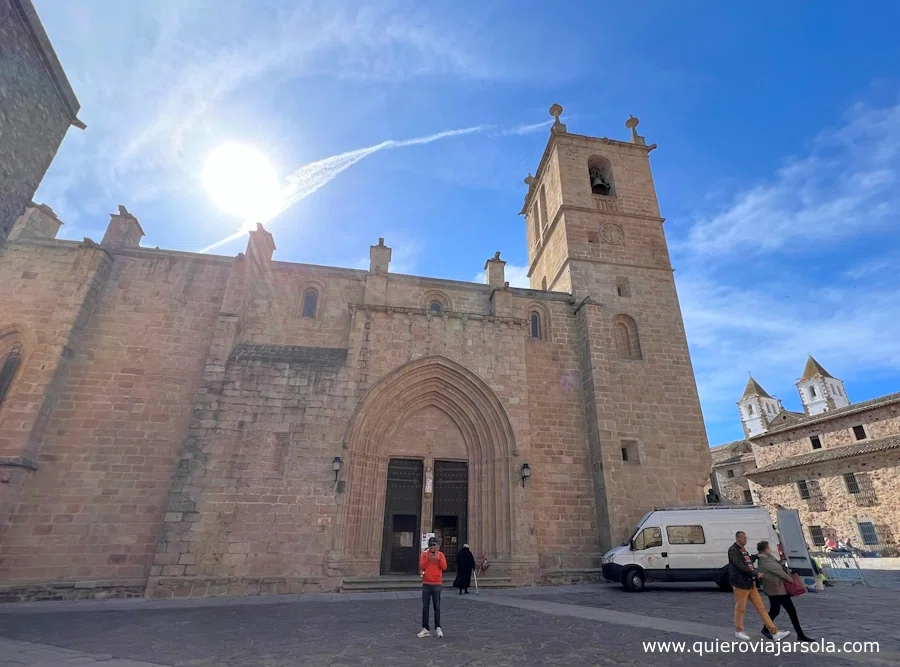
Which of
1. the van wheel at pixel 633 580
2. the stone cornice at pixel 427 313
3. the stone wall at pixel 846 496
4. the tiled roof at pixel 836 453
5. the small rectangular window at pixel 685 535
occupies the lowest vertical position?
the van wheel at pixel 633 580

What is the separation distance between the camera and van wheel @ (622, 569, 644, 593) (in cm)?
1063

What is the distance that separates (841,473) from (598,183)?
2146 cm

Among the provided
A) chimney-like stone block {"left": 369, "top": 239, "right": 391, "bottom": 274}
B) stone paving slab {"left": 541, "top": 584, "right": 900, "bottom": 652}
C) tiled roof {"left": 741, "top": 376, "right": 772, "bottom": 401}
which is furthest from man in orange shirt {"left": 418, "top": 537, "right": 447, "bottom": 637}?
tiled roof {"left": 741, "top": 376, "right": 772, "bottom": 401}

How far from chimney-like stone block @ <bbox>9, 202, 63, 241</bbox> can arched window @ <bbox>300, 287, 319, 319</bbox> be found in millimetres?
9021

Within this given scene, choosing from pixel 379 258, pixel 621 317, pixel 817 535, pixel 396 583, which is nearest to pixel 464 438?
pixel 396 583

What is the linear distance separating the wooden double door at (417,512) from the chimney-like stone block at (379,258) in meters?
6.67

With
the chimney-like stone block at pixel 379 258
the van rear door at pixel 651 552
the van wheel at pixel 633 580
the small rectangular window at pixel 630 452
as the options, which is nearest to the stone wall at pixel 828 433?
the small rectangular window at pixel 630 452

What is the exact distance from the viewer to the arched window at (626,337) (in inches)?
624

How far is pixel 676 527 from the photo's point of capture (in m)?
11.1

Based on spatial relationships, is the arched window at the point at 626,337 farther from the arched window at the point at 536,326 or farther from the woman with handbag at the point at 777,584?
the woman with handbag at the point at 777,584

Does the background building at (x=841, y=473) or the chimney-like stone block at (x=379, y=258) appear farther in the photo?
the background building at (x=841, y=473)

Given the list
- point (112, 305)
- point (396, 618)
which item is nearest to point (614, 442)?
point (396, 618)

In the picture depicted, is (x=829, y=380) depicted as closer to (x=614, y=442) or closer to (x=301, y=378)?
(x=614, y=442)

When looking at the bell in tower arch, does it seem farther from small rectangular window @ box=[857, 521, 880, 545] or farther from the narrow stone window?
small rectangular window @ box=[857, 521, 880, 545]
